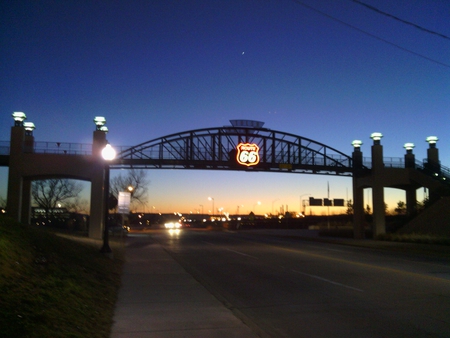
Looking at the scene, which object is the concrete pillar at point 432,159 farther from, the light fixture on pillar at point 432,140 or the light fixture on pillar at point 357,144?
the light fixture on pillar at point 357,144

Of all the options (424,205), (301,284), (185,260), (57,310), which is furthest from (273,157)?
(57,310)

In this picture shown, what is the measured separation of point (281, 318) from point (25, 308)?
5.19 m

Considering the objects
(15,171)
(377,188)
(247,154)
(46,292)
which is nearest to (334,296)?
(46,292)

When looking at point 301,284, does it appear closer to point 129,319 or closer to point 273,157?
point 129,319

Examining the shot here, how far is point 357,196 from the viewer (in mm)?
45625

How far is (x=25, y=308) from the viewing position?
273 inches

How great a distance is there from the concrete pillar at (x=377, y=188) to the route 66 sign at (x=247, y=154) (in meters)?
11.6

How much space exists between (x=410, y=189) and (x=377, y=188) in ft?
23.4

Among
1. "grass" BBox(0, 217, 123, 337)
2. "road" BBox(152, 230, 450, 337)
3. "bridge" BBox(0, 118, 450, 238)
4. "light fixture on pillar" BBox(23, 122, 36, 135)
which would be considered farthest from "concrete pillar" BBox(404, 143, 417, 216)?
"grass" BBox(0, 217, 123, 337)

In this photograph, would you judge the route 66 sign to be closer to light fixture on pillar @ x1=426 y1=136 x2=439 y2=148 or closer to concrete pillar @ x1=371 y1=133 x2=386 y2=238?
concrete pillar @ x1=371 y1=133 x2=386 y2=238

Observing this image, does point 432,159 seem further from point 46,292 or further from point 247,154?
point 46,292

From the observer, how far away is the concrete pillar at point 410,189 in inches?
1790

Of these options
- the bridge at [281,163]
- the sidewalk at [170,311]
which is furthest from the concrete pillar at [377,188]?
the sidewalk at [170,311]

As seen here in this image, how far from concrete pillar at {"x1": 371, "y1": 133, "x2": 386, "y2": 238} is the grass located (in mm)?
34293
